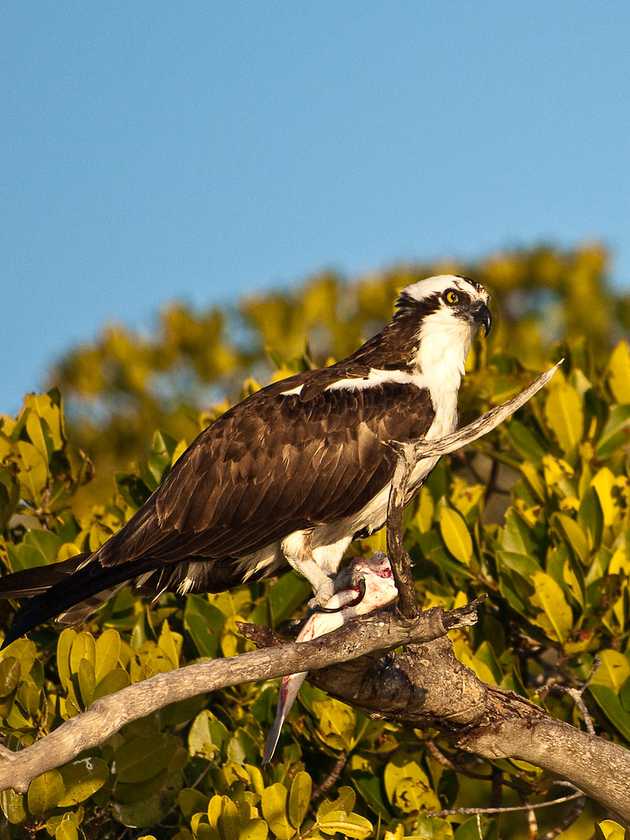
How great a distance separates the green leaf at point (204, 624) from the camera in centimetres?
679

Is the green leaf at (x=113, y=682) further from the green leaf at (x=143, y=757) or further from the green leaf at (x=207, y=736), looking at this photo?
the green leaf at (x=207, y=736)

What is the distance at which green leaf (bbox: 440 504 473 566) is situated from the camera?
6.97m

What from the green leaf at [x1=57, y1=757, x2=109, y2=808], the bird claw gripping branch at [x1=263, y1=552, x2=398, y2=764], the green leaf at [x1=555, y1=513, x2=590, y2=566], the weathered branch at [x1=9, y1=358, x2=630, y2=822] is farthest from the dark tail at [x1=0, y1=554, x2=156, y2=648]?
the green leaf at [x1=555, y1=513, x2=590, y2=566]

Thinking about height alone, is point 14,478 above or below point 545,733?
above

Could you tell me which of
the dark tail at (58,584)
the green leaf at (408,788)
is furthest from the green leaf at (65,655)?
the green leaf at (408,788)

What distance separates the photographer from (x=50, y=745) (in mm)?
4070

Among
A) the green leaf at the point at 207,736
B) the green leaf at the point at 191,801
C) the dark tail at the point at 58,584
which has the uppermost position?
the dark tail at the point at 58,584

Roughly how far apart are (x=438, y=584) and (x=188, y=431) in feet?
8.26

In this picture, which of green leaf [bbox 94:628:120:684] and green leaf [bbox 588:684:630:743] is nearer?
green leaf [bbox 94:628:120:684]

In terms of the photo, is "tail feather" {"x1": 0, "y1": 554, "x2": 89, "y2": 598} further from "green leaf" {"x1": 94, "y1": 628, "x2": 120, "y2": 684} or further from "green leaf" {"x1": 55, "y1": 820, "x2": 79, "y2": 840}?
"green leaf" {"x1": 55, "y1": 820, "x2": 79, "y2": 840}

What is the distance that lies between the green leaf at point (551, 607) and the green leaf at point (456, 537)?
519 millimetres

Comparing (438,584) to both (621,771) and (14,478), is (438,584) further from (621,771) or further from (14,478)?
(14,478)

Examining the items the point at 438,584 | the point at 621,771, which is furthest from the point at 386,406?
the point at 621,771

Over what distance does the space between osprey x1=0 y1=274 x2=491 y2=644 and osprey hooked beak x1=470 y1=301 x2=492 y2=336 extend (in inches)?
18.4
